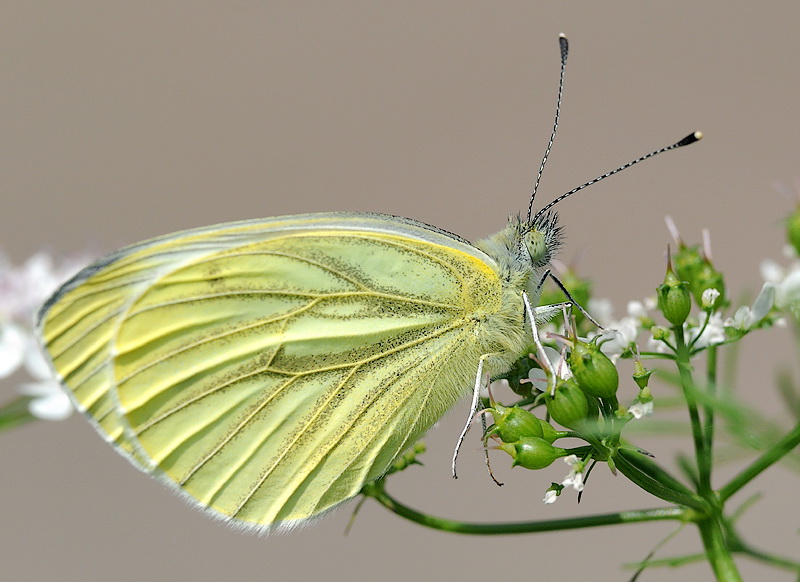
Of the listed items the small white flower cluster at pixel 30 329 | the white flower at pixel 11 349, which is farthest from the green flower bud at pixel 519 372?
the white flower at pixel 11 349

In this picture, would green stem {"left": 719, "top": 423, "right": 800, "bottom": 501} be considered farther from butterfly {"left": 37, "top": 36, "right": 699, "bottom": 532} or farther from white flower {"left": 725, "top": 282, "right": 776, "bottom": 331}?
butterfly {"left": 37, "top": 36, "right": 699, "bottom": 532}

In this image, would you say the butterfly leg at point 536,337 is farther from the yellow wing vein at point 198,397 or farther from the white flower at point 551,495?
the yellow wing vein at point 198,397

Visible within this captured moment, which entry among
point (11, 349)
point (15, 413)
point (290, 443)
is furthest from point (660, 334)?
point (11, 349)

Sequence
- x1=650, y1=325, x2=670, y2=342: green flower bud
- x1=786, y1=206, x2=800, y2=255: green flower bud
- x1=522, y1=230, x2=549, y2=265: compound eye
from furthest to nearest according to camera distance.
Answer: x1=522, y1=230, x2=549, y2=265: compound eye
x1=786, y1=206, x2=800, y2=255: green flower bud
x1=650, y1=325, x2=670, y2=342: green flower bud

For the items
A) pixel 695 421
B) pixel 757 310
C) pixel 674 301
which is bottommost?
pixel 695 421

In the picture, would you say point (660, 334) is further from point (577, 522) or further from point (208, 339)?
point (208, 339)

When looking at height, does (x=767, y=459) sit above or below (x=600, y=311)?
below

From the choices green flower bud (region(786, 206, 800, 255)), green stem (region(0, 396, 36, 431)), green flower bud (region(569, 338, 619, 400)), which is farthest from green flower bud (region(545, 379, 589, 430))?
green stem (region(0, 396, 36, 431))
